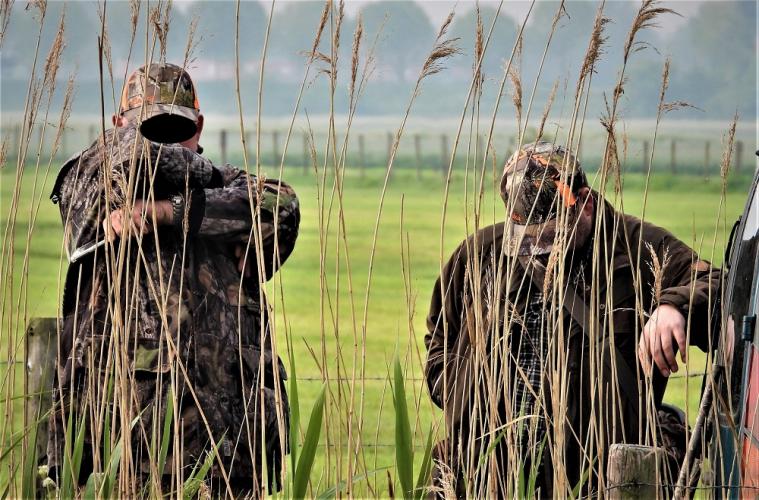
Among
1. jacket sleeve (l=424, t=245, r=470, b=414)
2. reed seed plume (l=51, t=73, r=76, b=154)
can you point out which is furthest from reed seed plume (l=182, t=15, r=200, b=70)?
jacket sleeve (l=424, t=245, r=470, b=414)

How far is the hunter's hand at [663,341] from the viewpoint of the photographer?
2477mm

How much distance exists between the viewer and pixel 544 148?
2914 millimetres

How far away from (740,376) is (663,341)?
1.34 ft

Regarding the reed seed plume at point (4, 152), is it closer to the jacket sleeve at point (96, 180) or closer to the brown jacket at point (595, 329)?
the jacket sleeve at point (96, 180)

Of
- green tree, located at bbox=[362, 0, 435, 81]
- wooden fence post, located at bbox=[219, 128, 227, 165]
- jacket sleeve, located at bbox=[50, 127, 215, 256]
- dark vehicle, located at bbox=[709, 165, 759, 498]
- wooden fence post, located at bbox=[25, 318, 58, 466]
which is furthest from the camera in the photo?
green tree, located at bbox=[362, 0, 435, 81]

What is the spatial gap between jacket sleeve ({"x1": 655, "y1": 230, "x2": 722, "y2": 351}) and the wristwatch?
1.20m

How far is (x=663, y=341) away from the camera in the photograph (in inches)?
97.7

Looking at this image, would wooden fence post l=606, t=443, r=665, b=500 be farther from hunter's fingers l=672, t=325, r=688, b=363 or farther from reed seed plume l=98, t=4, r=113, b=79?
reed seed plume l=98, t=4, r=113, b=79

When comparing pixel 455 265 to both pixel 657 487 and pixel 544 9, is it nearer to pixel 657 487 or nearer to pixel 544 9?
pixel 657 487

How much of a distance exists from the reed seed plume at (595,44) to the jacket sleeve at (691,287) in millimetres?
488

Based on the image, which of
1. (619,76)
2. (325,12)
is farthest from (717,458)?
(325,12)

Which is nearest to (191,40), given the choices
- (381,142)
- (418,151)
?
(418,151)

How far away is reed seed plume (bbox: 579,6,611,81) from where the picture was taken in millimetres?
2060

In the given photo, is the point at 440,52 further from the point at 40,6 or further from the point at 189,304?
the point at 189,304
